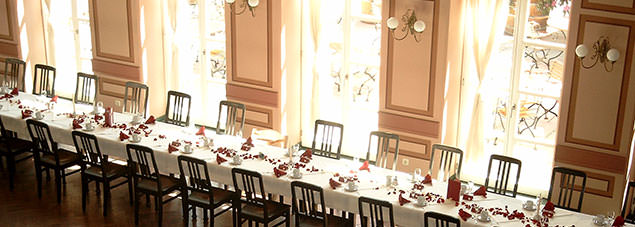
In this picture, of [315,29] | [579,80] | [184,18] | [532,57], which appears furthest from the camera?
[184,18]

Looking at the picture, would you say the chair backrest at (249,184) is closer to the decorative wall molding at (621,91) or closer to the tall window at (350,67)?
the tall window at (350,67)

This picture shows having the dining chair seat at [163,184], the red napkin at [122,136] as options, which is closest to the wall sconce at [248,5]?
the red napkin at [122,136]

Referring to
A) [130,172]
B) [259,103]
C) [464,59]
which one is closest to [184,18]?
[259,103]

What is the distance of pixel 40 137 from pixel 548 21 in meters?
6.49

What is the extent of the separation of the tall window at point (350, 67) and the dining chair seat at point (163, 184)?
10.2 ft

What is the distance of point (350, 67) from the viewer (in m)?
10.3

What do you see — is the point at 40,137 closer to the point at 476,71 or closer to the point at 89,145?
the point at 89,145

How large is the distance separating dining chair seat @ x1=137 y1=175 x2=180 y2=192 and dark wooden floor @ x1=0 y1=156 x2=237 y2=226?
479mm

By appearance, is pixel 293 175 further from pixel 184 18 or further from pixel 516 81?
pixel 184 18

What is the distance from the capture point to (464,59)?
29.8 feet

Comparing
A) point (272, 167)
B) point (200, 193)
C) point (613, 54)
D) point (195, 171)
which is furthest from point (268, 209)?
point (613, 54)

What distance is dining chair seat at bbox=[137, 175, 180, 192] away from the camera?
7.90m

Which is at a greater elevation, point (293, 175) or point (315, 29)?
point (315, 29)

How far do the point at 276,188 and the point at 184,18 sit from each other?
16.3ft
